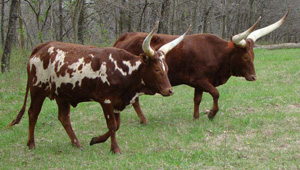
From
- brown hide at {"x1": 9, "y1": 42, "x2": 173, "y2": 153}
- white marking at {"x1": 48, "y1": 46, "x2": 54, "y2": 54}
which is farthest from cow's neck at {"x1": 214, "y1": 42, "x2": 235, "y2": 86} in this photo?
white marking at {"x1": 48, "y1": 46, "x2": 54, "y2": 54}

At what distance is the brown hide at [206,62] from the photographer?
26.0ft

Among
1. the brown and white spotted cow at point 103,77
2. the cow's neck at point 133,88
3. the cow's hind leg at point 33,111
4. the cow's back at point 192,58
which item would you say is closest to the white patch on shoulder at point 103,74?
the brown and white spotted cow at point 103,77

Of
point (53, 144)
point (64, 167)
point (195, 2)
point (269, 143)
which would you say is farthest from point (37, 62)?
point (195, 2)

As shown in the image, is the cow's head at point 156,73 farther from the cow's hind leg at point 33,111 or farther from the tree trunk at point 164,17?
the tree trunk at point 164,17

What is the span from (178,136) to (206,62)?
6.47ft

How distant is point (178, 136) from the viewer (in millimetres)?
6918

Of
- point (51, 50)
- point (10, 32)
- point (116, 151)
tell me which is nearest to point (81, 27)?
point (10, 32)

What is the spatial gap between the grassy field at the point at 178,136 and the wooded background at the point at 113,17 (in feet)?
22.1

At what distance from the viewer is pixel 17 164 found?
5832mm

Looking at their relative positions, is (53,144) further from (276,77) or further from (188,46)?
(276,77)

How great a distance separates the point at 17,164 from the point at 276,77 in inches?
396

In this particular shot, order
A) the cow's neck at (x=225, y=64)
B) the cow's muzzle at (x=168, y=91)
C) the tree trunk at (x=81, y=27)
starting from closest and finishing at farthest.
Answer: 1. the cow's muzzle at (x=168, y=91)
2. the cow's neck at (x=225, y=64)
3. the tree trunk at (x=81, y=27)

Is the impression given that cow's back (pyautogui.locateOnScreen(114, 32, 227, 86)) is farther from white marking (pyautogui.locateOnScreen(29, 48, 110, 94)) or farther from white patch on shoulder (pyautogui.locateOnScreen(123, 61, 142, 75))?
white marking (pyautogui.locateOnScreen(29, 48, 110, 94))

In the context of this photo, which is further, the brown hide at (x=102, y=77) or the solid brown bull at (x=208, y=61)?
the solid brown bull at (x=208, y=61)
